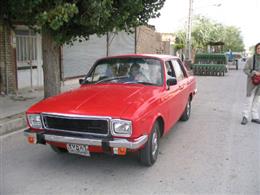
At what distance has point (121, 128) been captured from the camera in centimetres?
421

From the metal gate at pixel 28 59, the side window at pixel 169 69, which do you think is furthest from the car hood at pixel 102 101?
the metal gate at pixel 28 59

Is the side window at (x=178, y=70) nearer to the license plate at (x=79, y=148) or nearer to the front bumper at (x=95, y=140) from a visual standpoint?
the front bumper at (x=95, y=140)

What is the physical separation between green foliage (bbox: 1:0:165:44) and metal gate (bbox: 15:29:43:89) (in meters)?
2.50

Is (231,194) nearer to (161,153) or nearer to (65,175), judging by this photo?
(161,153)

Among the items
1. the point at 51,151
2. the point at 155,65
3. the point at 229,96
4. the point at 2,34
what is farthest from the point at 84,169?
the point at 229,96

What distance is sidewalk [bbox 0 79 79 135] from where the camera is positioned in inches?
282

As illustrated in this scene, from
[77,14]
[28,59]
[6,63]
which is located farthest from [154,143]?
[28,59]

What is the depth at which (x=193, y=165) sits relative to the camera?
16.4 ft

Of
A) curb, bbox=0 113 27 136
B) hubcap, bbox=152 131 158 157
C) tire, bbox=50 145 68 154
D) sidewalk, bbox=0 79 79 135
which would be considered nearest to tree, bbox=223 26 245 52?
sidewalk, bbox=0 79 79 135

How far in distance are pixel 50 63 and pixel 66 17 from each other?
221 cm

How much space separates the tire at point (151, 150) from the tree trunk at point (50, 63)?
15.0ft

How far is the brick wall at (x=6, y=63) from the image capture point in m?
10.7

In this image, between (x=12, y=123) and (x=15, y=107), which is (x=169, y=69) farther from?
(x=15, y=107)

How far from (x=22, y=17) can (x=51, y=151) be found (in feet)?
11.9
